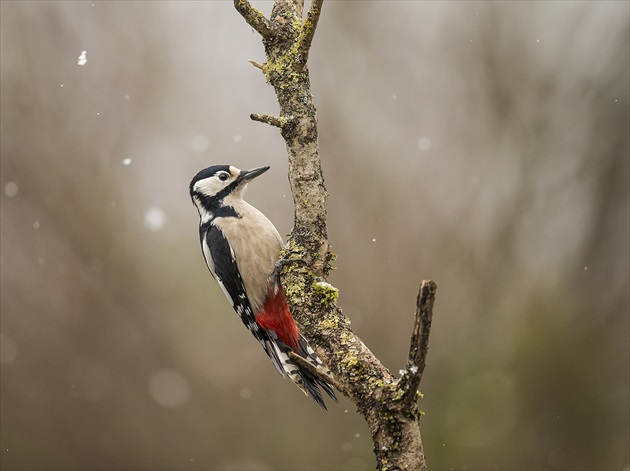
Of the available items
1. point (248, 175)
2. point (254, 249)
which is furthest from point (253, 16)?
point (254, 249)

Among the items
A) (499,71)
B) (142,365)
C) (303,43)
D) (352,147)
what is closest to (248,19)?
(303,43)

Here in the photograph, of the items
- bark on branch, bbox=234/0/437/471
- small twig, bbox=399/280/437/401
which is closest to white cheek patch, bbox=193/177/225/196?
bark on branch, bbox=234/0/437/471

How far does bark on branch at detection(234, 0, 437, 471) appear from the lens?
146 cm

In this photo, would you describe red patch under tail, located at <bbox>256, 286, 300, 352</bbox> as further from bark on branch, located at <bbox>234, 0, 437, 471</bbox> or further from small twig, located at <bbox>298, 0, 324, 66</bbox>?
small twig, located at <bbox>298, 0, 324, 66</bbox>

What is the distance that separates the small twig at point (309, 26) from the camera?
151cm

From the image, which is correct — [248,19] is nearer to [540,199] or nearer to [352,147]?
[352,147]

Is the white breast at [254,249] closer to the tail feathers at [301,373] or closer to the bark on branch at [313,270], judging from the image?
the tail feathers at [301,373]

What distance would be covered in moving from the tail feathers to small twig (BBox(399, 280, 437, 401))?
383 millimetres

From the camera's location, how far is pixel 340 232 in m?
3.57

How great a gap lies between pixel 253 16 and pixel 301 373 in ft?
2.96

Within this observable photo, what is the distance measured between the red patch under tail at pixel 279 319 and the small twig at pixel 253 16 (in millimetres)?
697

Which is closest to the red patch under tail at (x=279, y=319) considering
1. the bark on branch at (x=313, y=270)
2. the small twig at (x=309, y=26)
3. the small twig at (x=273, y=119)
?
the bark on branch at (x=313, y=270)

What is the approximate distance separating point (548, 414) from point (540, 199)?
1.08 meters

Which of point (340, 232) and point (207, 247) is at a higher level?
point (340, 232)
